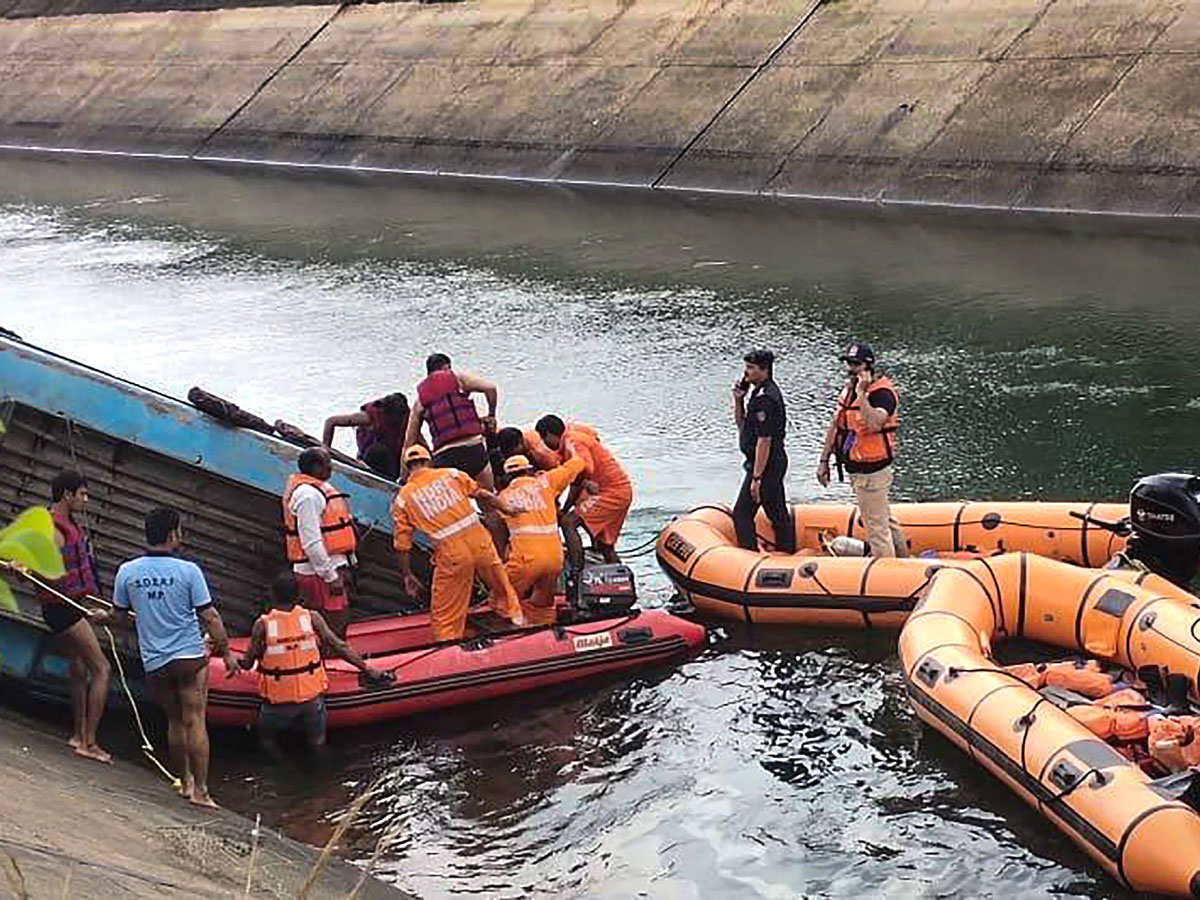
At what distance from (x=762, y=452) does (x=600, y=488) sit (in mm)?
1124

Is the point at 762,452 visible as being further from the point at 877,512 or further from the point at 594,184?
the point at 594,184

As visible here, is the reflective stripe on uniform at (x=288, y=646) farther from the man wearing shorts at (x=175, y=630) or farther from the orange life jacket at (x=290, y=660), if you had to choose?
the man wearing shorts at (x=175, y=630)

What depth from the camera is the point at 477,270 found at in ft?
85.6

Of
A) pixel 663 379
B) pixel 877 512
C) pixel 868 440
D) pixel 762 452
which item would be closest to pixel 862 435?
pixel 868 440

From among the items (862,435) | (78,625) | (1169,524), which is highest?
(862,435)

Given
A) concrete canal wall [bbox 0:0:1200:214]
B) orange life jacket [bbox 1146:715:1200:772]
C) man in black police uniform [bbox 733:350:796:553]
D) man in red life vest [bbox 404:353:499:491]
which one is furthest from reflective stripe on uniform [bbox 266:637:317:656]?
concrete canal wall [bbox 0:0:1200:214]

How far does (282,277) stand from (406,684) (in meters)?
17.9

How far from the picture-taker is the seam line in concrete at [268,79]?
134 feet

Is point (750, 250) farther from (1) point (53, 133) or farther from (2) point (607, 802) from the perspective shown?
(1) point (53, 133)

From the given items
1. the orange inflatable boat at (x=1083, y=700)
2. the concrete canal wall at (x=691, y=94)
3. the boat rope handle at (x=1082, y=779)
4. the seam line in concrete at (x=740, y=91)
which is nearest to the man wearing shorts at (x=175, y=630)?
the orange inflatable boat at (x=1083, y=700)

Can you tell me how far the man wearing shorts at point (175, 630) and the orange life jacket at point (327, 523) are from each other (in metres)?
1.41

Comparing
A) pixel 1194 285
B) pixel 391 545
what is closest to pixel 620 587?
pixel 391 545

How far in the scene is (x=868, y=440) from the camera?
11.1 metres

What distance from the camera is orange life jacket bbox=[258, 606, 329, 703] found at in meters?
9.01
